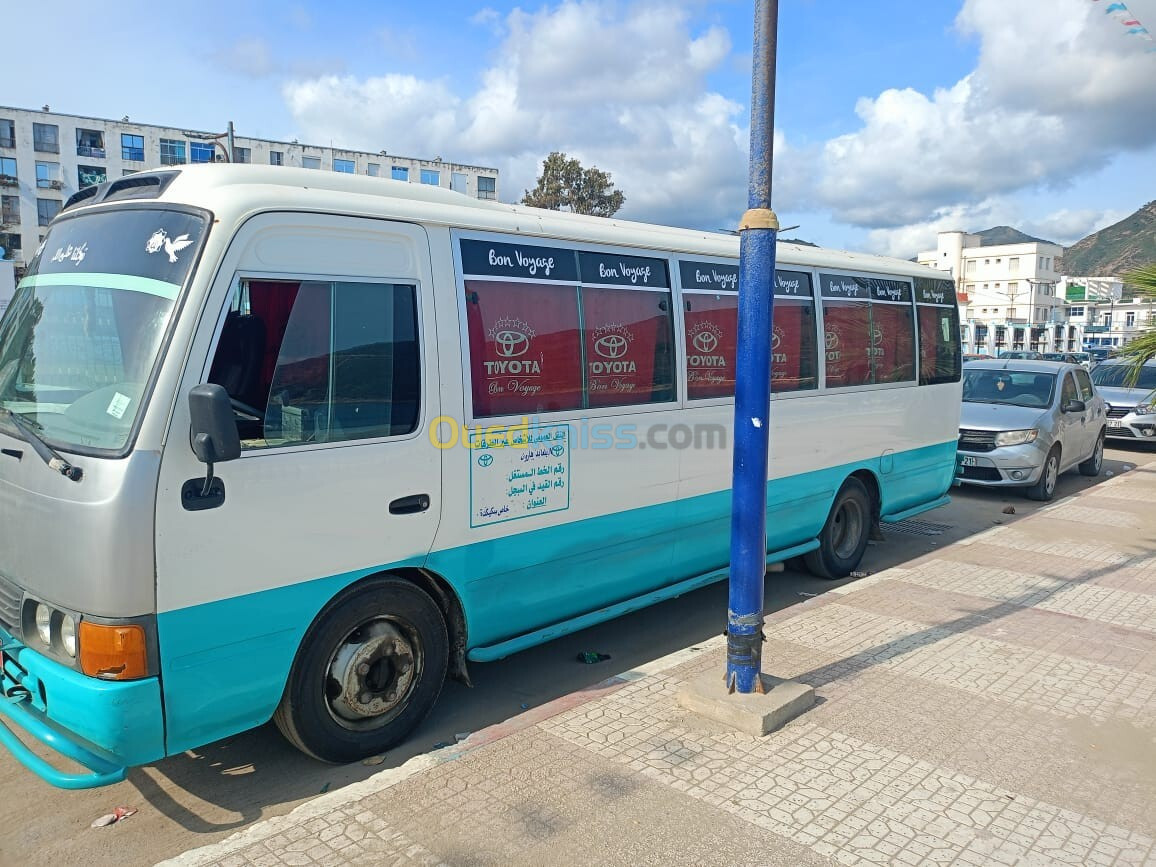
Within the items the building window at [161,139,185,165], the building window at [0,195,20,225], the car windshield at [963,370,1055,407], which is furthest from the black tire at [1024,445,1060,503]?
the building window at [0,195,20,225]

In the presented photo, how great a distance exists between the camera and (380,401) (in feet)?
13.8

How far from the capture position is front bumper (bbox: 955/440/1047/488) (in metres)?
11.7

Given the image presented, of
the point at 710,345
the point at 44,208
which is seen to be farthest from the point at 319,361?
the point at 44,208

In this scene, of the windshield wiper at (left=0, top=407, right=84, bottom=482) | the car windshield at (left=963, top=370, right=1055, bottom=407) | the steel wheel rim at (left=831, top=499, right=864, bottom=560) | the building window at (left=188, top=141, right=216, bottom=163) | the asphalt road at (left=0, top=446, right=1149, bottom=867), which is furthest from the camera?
the building window at (left=188, top=141, right=216, bottom=163)

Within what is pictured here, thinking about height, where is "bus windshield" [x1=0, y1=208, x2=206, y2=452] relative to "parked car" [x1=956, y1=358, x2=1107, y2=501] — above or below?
above

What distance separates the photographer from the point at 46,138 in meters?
57.8

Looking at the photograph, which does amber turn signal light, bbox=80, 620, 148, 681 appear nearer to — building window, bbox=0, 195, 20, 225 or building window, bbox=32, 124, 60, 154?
building window, bbox=0, 195, 20, 225

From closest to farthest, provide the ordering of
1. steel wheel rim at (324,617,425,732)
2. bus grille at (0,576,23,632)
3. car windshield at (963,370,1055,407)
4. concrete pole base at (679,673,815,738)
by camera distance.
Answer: bus grille at (0,576,23,632) → steel wheel rim at (324,617,425,732) → concrete pole base at (679,673,815,738) → car windshield at (963,370,1055,407)

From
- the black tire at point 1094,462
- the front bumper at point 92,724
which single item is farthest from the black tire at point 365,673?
the black tire at point 1094,462

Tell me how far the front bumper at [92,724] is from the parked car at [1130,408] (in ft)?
59.3

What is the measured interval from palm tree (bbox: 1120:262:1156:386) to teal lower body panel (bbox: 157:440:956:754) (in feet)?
9.47

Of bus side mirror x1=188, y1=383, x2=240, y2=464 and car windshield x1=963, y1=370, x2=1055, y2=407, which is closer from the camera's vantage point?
bus side mirror x1=188, y1=383, x2=240, y2=464

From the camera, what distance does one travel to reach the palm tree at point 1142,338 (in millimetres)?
8734

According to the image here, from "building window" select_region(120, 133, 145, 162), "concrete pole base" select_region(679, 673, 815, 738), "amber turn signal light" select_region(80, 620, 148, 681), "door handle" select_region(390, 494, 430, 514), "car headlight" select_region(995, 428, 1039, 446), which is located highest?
"building window" select_region(120, 133, 145, 162)
